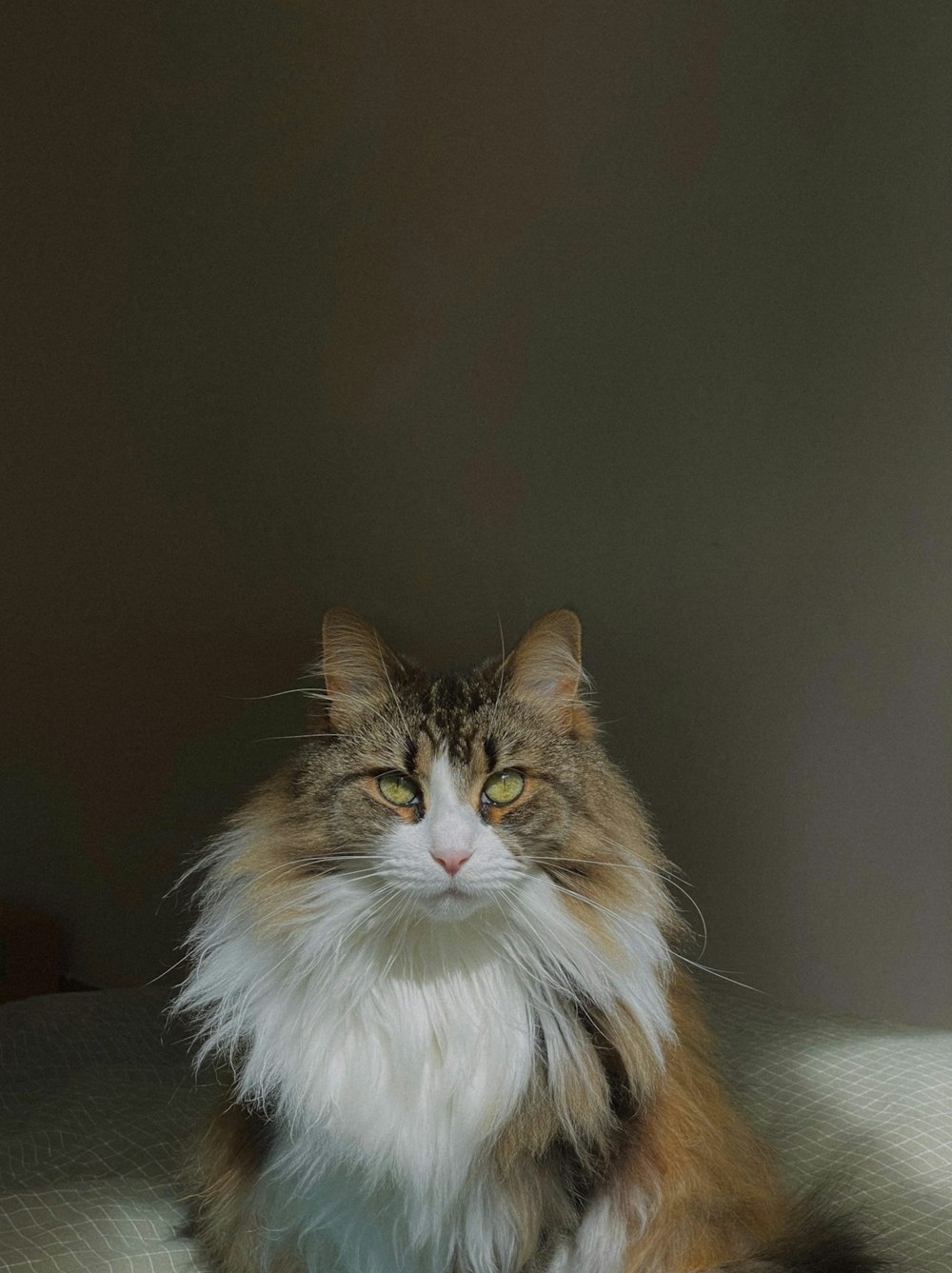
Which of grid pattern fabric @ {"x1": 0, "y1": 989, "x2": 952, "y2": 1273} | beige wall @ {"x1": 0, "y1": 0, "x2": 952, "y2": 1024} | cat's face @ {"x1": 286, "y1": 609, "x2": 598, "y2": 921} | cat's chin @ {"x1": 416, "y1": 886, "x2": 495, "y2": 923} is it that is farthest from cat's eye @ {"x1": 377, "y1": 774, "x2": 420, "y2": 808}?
beige wall @ {"x1": 0, "y1": 0, "x2": 952, "y2": 1024}

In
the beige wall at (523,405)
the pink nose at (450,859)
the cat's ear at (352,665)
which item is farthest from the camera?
the beige wall at (523,405)

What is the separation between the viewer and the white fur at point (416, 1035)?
48.7 inches

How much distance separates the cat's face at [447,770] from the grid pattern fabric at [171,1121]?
565mm

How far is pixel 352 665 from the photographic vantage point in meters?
1.36

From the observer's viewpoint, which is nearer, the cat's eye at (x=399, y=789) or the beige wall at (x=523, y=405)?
the cat's eye at (x=399, y=789)

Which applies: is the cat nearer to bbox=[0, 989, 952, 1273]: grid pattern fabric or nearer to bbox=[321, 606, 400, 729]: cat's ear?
bbox=[321, 606, 400, 729]: cat's ear

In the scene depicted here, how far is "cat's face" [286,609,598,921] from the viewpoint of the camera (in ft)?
3.96

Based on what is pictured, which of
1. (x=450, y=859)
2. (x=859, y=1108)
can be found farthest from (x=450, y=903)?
(x=859, y=1108)

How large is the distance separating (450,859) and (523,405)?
144 cm

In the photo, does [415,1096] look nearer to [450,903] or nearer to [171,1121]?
[450,903]

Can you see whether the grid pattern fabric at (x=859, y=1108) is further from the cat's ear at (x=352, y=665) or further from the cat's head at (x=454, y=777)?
the cat's ear at (x=352, y=665)

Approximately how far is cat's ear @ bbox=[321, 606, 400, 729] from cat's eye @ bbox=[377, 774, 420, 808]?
0.10 m

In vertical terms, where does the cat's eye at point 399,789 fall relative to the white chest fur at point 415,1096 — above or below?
above

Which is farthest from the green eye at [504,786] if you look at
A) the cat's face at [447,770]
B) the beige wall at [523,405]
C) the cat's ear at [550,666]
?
the beige wall at [523,405]
